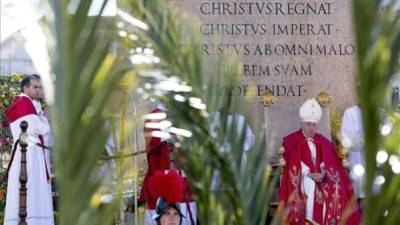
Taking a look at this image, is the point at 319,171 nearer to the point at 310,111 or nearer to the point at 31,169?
the point at 310,111

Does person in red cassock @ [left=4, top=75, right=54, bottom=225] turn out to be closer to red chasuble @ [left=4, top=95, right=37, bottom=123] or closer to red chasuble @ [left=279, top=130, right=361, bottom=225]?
red chasuble @ [left=4, top=95, right=37, bottom=123]

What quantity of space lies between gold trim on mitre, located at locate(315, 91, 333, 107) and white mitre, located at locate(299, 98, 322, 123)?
1.49 feet

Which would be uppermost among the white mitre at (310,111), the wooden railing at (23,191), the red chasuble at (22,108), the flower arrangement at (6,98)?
the flower arrangement at (6,98)

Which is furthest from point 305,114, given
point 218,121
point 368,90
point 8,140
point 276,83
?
point 368,90

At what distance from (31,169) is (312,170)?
2711mm

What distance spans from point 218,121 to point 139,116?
296mm

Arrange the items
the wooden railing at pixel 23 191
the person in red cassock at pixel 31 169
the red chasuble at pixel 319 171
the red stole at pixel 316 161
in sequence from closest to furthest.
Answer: the wooden railing at pixel 23 191, the red chasuble at pixel 319 171, the red stole at pixel 316 161, the person in red cassock at pixel 31 169

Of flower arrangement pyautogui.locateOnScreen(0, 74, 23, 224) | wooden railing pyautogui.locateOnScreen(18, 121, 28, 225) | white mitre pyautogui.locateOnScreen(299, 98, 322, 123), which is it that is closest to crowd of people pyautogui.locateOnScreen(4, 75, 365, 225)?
white mitre pyautogui.locateOnScreen(299, 98, 322, 123)

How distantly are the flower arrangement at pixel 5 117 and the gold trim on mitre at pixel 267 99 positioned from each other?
11.9ft

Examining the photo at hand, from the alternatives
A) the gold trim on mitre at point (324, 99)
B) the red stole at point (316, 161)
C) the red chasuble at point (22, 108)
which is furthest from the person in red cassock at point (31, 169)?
the gold trim on mitre at point (324, 99)

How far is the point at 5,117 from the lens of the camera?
13.1m

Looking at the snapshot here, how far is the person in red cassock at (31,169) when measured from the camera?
9.62m

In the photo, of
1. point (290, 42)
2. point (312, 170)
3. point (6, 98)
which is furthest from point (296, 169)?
point (6, 98)

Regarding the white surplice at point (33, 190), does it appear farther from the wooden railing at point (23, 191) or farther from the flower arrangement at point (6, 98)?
the flower arrangement at point (6, 98)
